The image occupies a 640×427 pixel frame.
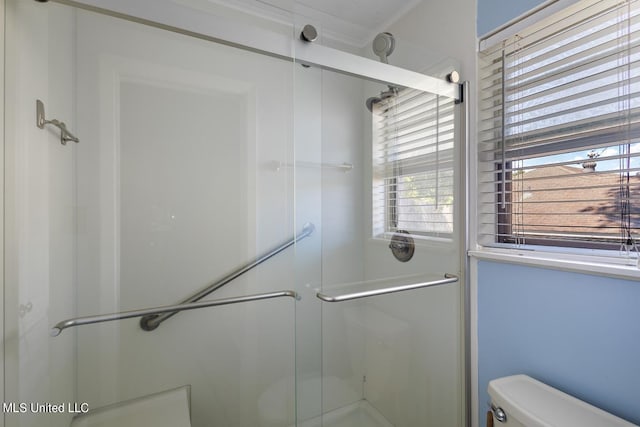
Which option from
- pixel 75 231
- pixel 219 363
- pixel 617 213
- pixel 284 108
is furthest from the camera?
pixel 284 108

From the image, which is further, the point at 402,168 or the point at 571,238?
the point at 402,168

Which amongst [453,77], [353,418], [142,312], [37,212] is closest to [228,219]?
[142,312]

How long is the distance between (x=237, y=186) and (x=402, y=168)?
0.81 m

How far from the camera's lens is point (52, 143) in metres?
0.98

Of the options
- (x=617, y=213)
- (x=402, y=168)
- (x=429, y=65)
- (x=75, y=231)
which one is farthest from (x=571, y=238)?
(x=75, y=231)

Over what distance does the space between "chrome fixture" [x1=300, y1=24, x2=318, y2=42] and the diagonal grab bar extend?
Result: 0.64 m

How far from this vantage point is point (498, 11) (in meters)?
1.11

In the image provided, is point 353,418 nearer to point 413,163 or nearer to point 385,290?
point 385,290

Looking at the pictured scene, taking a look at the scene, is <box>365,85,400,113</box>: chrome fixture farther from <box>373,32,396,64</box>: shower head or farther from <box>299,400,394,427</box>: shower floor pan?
<box>299,400,394,427</box>: shower floor pan

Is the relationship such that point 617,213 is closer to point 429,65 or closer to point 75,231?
point 429,65

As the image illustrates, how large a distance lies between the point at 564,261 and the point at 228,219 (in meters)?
1.37

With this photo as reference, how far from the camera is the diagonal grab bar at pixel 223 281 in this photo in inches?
41.9

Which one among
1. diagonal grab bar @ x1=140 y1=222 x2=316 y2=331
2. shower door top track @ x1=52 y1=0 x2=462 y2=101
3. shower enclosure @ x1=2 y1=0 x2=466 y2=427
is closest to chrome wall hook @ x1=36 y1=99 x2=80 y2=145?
shower enclosure @ x1=2 y1=0 x2=466 y2=427

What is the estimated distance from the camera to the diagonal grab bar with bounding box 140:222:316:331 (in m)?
1.06
